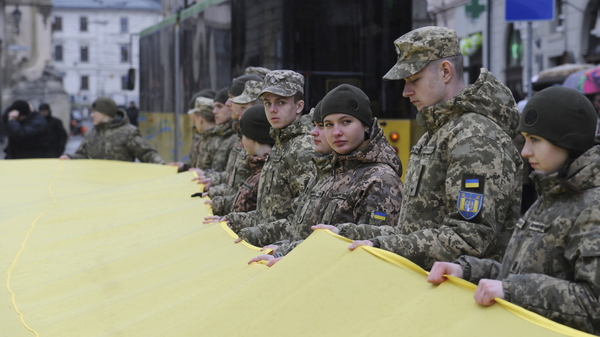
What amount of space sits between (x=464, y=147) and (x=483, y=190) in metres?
0.20

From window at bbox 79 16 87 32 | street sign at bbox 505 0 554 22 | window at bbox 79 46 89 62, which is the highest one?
window at bbox 79 16 87 32

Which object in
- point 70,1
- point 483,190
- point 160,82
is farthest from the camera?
point 70,1

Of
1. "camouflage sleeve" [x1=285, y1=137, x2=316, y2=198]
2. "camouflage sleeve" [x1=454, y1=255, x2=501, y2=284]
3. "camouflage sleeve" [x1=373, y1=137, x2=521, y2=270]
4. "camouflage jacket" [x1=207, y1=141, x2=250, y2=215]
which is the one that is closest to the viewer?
"camouflage sleeve" [x1=454, y1=255, x2=501, y2=284]

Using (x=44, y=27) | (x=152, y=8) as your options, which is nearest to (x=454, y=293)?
(x=44, y=27)

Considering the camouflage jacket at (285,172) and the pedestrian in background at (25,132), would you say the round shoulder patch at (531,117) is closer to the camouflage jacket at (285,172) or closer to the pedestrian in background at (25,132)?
the camouflage jacket at (285,172)

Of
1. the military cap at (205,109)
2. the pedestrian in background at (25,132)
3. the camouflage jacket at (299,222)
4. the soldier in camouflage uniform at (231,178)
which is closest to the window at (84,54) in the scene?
the pedestrian in background at (25,132)

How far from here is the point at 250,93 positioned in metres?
7.38

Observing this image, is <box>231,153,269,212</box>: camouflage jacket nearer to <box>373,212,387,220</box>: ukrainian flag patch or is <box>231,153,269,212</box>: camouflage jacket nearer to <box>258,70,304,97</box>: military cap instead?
<box>258,70,304,97</box>: military cap

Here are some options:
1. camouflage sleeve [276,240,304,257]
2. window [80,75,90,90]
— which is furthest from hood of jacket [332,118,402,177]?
window [80,75,90,90]

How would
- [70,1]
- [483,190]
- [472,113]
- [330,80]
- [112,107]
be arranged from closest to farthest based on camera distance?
[483,190] < [472,113] < [330,80] < [112,107] < [70,1]

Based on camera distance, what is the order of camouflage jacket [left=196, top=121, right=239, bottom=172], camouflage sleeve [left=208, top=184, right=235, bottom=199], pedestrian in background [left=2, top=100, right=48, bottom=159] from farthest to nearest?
pedestrian in background [left=2, top=100, right=48, bottom=159] → camouflage jacket [left=196, top=121, right=239, bottom=172] → camouflage sleeve [left=208, top=184, right=235, bottom=199]

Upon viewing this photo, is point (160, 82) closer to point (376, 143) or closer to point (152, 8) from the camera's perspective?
point (376, 143)

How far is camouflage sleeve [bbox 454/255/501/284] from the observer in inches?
122

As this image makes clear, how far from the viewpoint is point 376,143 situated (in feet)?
14.5
